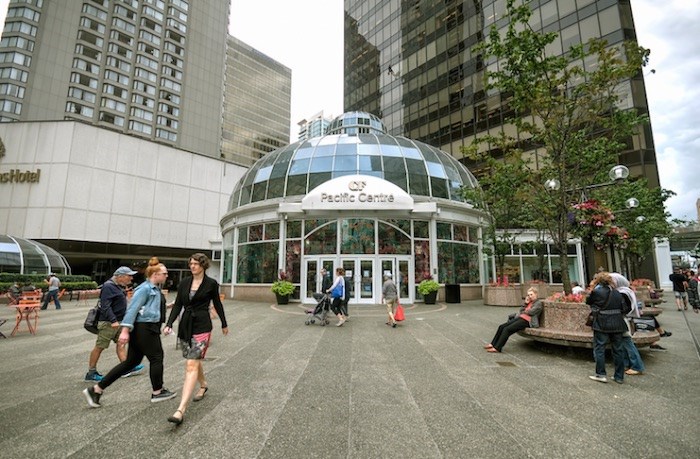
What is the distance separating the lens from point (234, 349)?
7738mm

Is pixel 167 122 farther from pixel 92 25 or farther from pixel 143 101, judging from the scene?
pixel 92 25

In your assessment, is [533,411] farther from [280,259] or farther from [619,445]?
[280,259]

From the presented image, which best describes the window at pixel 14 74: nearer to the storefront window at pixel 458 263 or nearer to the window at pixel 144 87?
the window at pixel 144 87

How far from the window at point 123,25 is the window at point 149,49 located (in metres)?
2.52

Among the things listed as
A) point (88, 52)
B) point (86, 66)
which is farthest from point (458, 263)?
point (88, 52)

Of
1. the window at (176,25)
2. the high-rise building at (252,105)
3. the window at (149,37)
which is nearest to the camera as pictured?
the window at (149,37)

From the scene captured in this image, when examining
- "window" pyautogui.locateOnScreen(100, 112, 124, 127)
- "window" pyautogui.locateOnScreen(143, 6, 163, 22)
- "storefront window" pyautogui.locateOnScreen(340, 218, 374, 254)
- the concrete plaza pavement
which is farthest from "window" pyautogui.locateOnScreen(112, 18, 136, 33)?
the concrete plaza pavement

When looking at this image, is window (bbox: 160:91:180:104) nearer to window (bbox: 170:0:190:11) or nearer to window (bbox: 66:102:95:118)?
window (bbox: 66:102:95:118)

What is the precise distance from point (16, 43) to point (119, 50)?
14210 mm

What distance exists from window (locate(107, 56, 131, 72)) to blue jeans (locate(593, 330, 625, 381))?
79.7 m

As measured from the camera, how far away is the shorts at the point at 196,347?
416 cm

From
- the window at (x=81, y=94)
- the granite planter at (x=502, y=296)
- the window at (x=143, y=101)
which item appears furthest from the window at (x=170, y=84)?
the granite planter at (x=502, y=296)

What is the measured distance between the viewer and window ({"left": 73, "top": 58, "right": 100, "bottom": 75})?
57.0m

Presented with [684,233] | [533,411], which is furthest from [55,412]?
[684,233]
